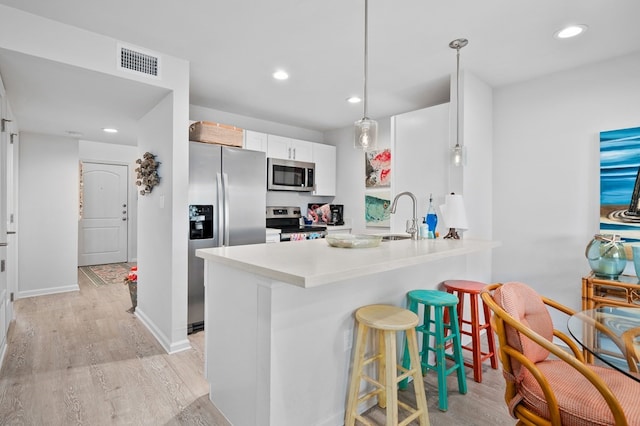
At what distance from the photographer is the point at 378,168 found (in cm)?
465

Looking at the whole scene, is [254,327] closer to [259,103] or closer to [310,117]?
[259,103]

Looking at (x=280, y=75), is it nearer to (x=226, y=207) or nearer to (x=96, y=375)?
(x=226, y=207)

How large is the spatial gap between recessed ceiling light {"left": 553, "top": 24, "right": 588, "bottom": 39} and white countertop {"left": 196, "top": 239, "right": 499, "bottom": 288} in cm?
165

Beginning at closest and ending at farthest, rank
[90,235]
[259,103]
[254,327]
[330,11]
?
[254,327]
[330,11]
[259,103]
[90,235]

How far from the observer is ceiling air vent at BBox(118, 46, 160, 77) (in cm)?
249

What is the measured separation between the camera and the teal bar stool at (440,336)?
6.53ft

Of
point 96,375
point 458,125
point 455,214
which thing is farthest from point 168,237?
point 458,125

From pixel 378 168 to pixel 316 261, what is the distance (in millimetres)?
3385

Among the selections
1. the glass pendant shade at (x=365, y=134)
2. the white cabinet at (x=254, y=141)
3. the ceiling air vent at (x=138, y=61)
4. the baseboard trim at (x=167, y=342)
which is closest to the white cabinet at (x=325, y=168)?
the white cabinet at (x=254, y=141)

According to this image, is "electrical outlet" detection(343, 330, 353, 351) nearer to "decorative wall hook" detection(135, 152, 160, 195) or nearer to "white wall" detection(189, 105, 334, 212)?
"decorative wall hook" detection(135, 152, 160, 195)

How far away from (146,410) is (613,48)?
4.12m

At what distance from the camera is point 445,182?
307 centimetres

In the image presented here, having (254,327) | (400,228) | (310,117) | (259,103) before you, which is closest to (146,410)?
(254,327)

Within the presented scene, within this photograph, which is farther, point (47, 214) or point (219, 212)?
point (47, 214)
